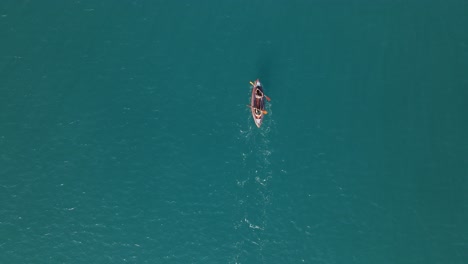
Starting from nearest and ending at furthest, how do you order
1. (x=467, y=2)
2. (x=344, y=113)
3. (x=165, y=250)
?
(x=165, y=250)
(x=344, y=113)
(x=467, y=2)

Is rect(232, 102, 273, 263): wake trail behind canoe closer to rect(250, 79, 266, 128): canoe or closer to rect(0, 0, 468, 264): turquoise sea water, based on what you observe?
rect(0, 0, 468, 264): turquoise sea water

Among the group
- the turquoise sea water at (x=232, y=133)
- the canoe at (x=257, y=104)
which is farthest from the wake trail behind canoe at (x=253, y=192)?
the canoe at (x=257, y=104)

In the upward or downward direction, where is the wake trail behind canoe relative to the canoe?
downward

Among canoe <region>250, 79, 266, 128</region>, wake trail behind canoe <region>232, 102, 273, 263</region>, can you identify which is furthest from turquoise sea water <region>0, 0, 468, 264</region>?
canoe <region>250, 79, 266, 128</region>

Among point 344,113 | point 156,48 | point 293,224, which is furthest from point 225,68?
point 293,224

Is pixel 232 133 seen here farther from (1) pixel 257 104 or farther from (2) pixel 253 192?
(2) pixel 253 192

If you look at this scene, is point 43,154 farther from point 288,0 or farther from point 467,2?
point 467,2

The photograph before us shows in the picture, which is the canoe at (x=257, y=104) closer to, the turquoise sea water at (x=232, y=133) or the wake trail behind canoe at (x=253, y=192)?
the wake trail behind canoe at (x=253, y=192)
